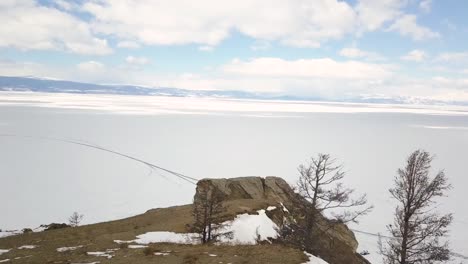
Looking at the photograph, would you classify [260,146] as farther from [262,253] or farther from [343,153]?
[262,253]

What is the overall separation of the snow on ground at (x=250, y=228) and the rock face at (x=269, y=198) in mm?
1684

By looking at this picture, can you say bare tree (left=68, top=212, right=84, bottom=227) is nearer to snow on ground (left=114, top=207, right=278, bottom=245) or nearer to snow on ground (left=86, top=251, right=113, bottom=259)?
snow on ground (left=114, top=207, right=278, bottom=245)

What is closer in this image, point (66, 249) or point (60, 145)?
point (66, 249)

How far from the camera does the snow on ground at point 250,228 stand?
30391mm

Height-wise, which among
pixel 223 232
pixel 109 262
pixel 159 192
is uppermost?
pixel 109 262

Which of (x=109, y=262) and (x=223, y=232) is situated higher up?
(x=109, y=262)

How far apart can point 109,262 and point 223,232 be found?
1268cm

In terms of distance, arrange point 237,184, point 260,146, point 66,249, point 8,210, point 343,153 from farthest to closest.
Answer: point 260,146 → point 343,153 → point 8,210 → point 237,184 → point 66,249

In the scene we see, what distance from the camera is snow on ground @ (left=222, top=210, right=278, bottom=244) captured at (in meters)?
30.4

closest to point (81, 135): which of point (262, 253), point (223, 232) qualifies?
point (223, 232)

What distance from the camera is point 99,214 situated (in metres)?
65.8

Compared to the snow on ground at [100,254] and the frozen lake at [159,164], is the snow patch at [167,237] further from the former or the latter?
the frozen lake at [159,164]

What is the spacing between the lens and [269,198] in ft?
136

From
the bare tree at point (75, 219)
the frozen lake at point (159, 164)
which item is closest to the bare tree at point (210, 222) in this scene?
the bare tree at point (75, 219)
